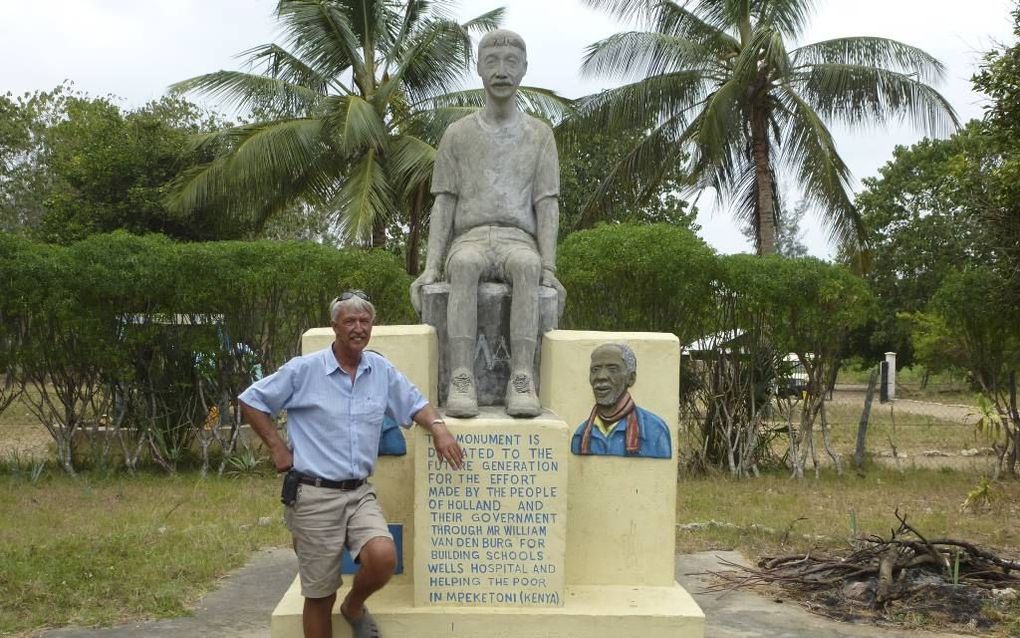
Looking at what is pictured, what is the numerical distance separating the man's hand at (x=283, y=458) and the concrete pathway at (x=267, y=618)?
178 cm

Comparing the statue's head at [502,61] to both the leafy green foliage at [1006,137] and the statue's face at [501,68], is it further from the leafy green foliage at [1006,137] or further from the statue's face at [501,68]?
the leafy green foliage at [1006,137]

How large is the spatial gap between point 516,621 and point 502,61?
2.73 meters

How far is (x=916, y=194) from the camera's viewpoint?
2720 cm

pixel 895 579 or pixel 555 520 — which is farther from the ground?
pixel 555 520

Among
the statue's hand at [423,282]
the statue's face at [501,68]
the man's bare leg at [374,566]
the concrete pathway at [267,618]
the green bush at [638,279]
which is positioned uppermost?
the statue's face at [501,68]

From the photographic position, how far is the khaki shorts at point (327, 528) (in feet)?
14.5

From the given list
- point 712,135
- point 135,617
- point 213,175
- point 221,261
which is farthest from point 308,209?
point 135,617

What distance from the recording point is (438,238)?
5.84 meters

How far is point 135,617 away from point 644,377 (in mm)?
3096

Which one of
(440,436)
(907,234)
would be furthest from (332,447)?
(907,234)

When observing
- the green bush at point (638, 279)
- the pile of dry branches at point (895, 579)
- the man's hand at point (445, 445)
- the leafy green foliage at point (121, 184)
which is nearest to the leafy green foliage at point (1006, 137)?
the green bush at point (638, 279)

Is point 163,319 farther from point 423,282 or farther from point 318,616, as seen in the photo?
point 318,616

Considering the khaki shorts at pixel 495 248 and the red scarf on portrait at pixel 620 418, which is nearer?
the red scarf on portrait at pixel 620 418

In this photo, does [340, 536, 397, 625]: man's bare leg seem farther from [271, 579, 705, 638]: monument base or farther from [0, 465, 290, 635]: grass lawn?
[0, 465, 290, 635]: grass lawn
